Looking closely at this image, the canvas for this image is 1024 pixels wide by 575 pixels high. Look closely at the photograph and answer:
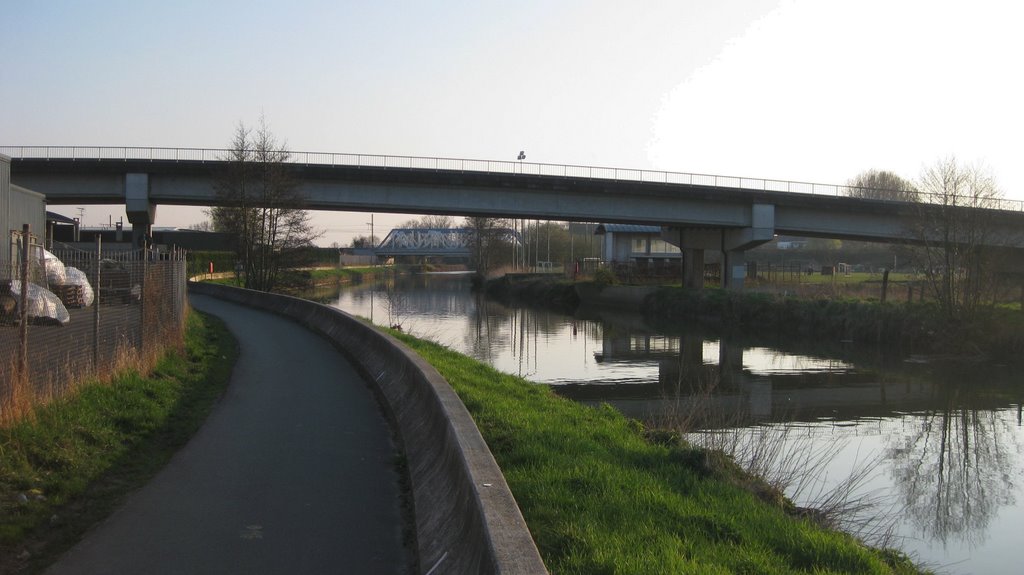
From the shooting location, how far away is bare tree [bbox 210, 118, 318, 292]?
43062mm

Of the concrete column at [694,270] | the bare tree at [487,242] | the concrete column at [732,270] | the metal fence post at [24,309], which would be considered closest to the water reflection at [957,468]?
the metal fence post at [24,309]

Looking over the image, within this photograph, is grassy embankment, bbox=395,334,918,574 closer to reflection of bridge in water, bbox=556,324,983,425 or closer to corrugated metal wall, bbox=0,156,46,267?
reflection of bridge in water, bbox=556,324,983,425

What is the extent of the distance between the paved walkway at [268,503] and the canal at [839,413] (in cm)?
483

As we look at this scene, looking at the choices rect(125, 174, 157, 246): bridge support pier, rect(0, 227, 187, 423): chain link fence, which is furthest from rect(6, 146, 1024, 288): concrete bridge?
rect(0, 227, 187, 423): chain link fence

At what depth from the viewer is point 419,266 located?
6545 inches

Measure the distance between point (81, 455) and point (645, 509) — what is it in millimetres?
5731

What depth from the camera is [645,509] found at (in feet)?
22.2

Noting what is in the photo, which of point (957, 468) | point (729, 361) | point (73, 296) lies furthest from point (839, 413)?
point (73, 296)

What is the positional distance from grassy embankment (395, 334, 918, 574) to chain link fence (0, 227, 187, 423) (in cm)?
508

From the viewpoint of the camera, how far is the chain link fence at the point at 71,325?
30.3 ft

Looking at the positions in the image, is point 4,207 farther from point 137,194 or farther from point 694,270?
point 694,270

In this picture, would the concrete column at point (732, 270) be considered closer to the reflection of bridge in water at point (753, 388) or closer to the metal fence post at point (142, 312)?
the reflection of bridge in water at point (753, 388)

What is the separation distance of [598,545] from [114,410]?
735 centimetres

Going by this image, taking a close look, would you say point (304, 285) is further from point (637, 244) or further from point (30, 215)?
point (637, 244)
